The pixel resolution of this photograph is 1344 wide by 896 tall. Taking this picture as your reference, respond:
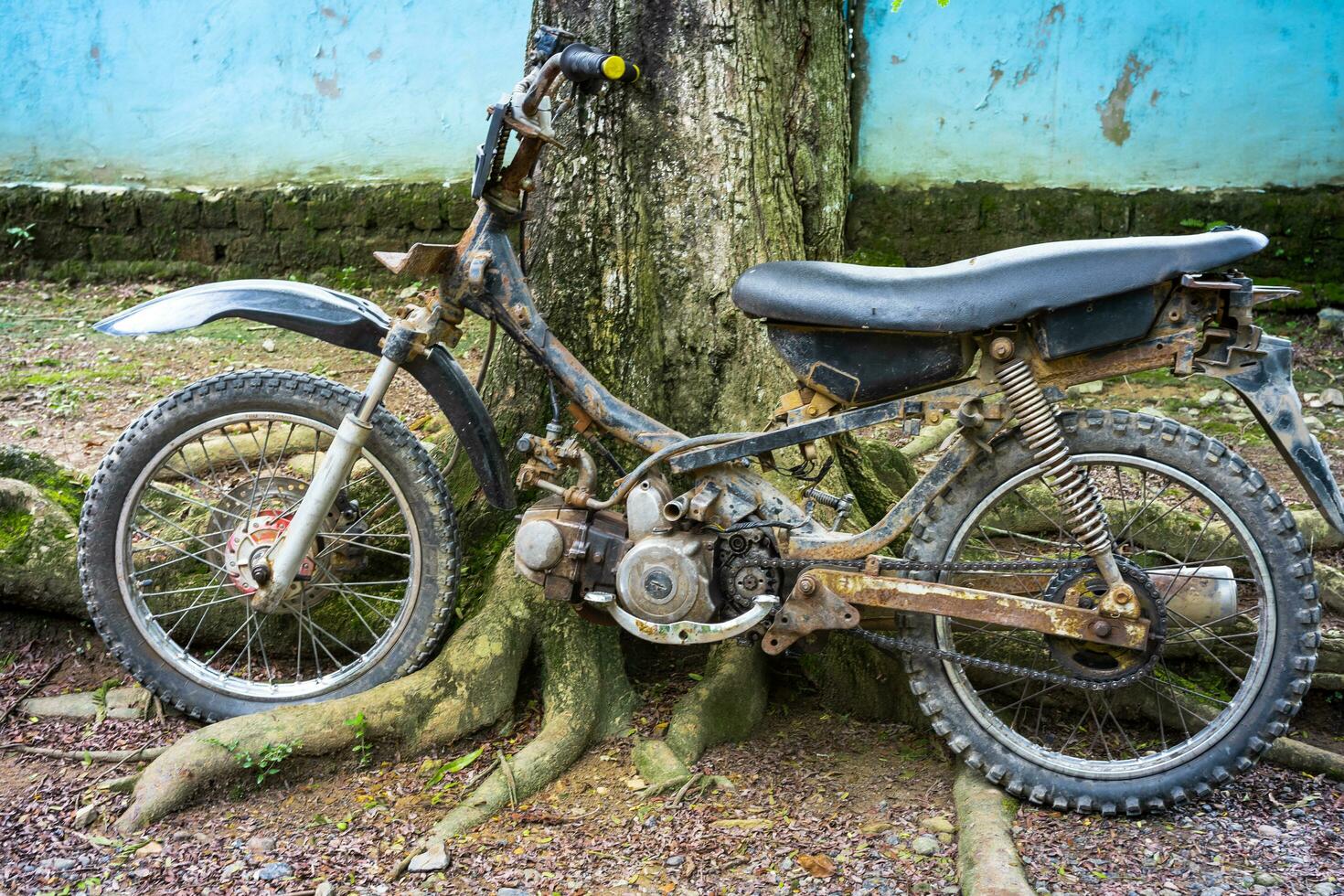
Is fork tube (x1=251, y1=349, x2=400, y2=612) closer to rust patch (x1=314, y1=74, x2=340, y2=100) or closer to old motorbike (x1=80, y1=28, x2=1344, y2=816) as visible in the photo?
old motorbike (x1=80, y1=28, x2=1344, y2=816)

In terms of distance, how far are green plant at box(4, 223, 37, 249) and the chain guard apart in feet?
26.2

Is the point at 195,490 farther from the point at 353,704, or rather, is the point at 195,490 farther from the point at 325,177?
the point at 325,177

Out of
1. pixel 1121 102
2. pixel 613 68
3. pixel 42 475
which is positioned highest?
pixel 1121 102

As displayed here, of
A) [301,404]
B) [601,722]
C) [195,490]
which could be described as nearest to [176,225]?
[195,490]

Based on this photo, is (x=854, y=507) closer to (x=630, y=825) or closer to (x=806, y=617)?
(x=806, y=617)

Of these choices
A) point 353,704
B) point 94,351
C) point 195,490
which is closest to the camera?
point 353,704

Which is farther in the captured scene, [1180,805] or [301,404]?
[301,404]

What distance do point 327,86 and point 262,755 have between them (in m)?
6.46

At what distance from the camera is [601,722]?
3.76 metres

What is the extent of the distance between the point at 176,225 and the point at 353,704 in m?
6.70

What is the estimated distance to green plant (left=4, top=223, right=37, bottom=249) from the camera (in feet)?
29.9

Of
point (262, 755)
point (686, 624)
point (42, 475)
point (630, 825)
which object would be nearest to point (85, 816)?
point (262, 755)

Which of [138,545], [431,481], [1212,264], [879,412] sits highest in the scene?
[1212,264]

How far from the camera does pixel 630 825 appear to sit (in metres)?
3.29
